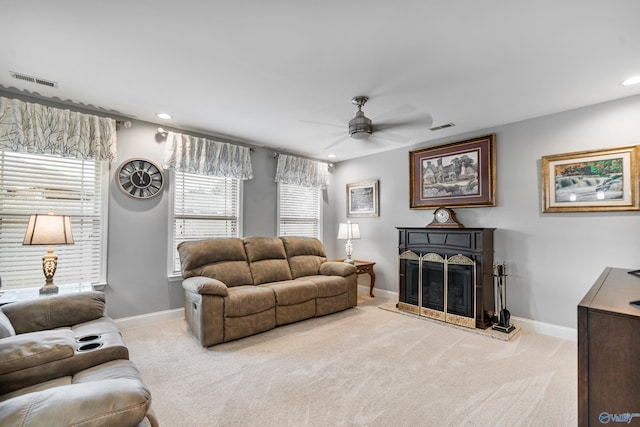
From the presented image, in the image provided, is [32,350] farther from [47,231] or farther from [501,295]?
[501,295]

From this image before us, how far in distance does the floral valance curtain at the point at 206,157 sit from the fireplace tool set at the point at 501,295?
3.65 metres

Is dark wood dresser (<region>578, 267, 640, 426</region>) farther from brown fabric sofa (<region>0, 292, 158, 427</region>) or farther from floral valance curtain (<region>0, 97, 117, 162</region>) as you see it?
floral valance curtain (<region>0, 97, 117, 162</region>)

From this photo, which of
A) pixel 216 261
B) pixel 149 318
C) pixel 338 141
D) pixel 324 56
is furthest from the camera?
pixel 338 141

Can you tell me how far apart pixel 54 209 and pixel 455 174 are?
16.2 ft

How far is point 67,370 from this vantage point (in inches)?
58.2

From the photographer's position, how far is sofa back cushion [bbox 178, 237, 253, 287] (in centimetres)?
358

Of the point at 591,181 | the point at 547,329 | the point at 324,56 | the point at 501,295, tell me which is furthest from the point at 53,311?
A: the point at 591,181

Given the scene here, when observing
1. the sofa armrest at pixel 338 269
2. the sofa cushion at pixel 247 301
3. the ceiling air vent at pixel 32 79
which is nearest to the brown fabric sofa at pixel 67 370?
the sofa cushion at pixel 247 301

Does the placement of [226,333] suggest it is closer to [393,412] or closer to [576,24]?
[393,412]

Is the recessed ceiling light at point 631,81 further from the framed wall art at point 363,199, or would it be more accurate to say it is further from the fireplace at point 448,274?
the framed wall art at point 363,199

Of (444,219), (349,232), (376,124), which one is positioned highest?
(376,124)

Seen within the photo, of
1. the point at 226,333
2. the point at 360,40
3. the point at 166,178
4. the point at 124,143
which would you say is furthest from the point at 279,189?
the point at 360,40

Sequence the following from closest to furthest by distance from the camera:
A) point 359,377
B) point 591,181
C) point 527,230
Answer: point 359,377 < point 591,181 < point 527,230
